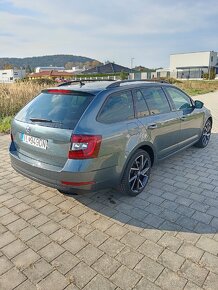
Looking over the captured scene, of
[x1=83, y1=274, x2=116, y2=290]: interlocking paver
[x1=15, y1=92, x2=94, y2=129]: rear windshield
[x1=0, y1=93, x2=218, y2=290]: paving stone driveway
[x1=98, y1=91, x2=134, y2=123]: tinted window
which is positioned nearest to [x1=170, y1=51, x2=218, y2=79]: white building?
[x1=98, y1=91, x2=134, y2=123]: tinted window

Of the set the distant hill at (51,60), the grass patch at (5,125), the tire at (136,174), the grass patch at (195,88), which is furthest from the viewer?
the distant hill at (51,60)

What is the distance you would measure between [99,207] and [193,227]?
1.18 m

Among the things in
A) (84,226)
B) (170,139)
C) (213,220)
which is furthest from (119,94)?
(213,220)

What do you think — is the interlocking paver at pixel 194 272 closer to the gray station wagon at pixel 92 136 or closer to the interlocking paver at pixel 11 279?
the gray station wagon at pixel 92 136

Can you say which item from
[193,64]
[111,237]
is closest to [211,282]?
[111,237]

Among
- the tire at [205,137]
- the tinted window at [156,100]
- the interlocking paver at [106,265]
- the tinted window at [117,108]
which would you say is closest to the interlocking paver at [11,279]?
the interlocking paver at [106,265]

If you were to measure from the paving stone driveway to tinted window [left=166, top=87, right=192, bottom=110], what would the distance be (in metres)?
1.37

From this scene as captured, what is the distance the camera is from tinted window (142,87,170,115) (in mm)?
3814

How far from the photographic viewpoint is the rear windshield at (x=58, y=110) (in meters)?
2.88

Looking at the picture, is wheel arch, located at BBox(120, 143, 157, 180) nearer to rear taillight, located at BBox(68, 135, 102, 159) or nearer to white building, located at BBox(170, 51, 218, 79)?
rear taillight, located at BBox(68, 135, 102, 159)

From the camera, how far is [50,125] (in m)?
2.92

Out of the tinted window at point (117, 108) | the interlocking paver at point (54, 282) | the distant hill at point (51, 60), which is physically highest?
the distant hill at point (51, 60)

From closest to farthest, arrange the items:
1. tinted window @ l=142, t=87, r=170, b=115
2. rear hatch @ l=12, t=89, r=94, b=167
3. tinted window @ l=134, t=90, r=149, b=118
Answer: rear hatch @ l=12, t=89, r=94, b=167
tinted window @ l=134, t=90, r=149, b=118
tinted window @ l=142, t=87, r=170, b=115

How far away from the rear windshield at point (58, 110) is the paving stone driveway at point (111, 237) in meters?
1.15
